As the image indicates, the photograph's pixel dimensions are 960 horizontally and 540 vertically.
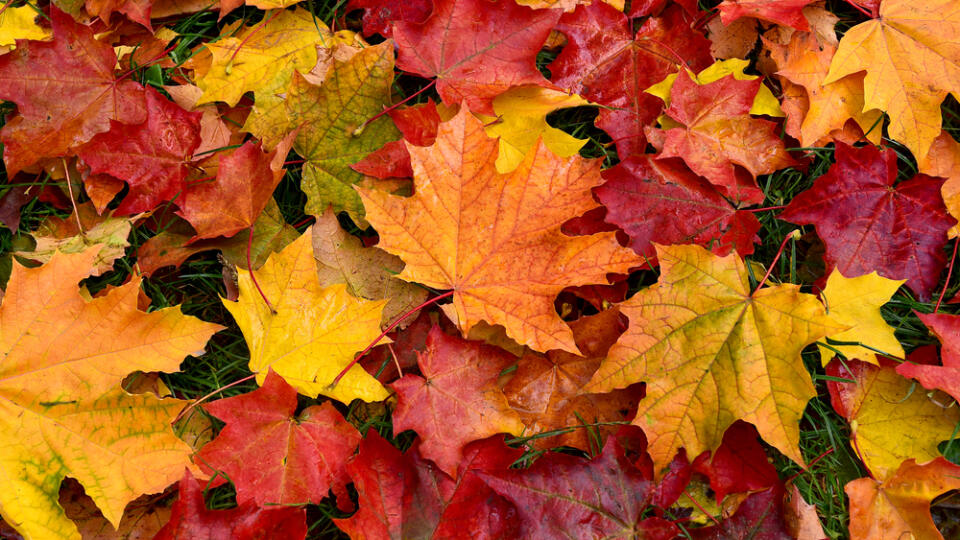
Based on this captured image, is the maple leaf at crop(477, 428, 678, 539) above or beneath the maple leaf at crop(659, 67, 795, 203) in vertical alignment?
beneath

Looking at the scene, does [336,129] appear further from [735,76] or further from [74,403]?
[735,76]

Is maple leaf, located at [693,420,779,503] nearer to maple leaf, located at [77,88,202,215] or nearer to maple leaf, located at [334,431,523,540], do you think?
maple leaf, located at [334,431,523,540]

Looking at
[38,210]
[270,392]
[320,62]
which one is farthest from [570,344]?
[38,210]

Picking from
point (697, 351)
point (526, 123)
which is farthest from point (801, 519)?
point (526, 123)

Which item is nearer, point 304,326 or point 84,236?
point 304,326

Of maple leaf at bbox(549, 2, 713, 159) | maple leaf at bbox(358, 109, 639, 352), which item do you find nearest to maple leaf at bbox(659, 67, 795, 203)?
maple leaf at bbox(549, 2, 713, 159)

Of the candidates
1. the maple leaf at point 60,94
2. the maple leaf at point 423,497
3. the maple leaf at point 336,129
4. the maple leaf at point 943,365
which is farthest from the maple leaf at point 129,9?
the maple leaf at point 943,365
